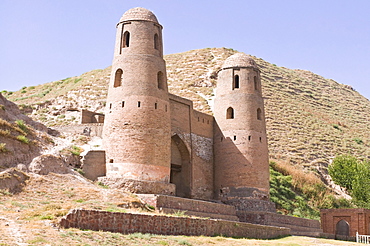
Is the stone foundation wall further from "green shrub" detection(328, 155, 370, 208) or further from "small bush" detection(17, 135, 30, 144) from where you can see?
"green shrub" detection(328, 155, 370, 208)

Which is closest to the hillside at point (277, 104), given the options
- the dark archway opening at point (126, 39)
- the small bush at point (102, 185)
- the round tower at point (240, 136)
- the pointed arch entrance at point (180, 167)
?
the pointed arch entrance at point (180, 167)

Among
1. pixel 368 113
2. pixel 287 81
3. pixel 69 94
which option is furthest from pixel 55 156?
pixel 368 113

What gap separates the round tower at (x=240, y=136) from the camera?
26.3m

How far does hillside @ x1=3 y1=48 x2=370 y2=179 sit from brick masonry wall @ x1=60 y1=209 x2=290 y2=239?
63.4 ft

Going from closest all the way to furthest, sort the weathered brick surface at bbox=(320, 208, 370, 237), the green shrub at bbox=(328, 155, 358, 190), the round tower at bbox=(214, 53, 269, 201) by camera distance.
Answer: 1. the round tower at bbox=(214, 53, 269, 201)
2. the weathered brick surface at bbox=(320, 208, 370, 237)
3. the green shrub at bbox=(328, 155, 358, 190)

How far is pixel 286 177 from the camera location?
127 feet

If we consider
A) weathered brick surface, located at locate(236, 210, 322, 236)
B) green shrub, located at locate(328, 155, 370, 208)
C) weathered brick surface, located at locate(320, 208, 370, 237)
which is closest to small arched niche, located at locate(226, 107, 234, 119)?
weathered brick surface, located at locate(236, 210, 322, 236)

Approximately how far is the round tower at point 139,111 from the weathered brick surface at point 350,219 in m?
12.1

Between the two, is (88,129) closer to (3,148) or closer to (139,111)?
(139,111)

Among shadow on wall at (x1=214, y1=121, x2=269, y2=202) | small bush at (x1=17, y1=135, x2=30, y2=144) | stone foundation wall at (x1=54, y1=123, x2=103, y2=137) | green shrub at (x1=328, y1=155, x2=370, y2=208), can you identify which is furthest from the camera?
green shrub at (x1=328, y1=155, x2=370, y2=208)

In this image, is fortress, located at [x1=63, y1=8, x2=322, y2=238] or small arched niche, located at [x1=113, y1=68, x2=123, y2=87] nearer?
fortress, located at [x1=63, y1=8, x2=322, y2=238]

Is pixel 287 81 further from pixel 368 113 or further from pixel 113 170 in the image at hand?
pixel 113 170

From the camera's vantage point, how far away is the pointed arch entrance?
25.9m

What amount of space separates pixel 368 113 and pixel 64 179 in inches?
2251
